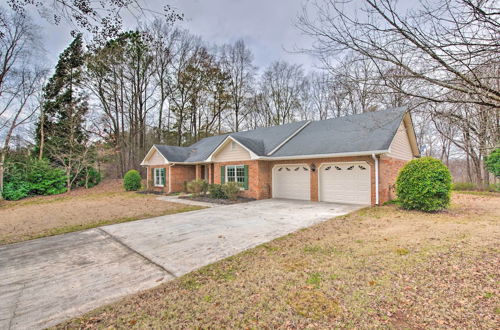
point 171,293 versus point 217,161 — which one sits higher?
point 217,161

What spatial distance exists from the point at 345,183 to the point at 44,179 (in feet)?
70.0

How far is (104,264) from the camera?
4117 millimetres

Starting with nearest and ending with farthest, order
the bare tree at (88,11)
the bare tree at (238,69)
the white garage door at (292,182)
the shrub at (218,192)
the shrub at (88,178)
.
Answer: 1. the bare tree at (88,11)
2. the white garage door at (292,182)
3. the shrub at (218,192)
4. the shrub at (88,178)
5. the bare tree at (238,69)

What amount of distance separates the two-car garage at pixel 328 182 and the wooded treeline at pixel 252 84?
3427 millimetres

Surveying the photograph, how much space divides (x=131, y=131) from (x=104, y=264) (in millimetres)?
21468

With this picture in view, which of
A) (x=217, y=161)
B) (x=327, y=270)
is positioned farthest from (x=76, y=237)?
(x=217, y=161)

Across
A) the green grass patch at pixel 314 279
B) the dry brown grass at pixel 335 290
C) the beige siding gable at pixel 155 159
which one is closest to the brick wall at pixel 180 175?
the beige siding gable at pixel 155 159

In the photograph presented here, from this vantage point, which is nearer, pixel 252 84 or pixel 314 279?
pixel 314 279

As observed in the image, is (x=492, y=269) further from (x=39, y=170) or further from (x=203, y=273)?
(x=39, y=170)

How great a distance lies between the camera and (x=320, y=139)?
12.6 meters

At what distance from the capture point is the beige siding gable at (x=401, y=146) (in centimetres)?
1113

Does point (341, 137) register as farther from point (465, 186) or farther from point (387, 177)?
point (465, 186)

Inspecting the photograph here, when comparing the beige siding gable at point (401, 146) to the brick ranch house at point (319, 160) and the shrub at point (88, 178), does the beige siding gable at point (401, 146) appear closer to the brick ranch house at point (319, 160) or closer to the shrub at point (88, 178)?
the brick ranch house at point (319, 160)

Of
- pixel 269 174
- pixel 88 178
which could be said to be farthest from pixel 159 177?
pixel 269 174
